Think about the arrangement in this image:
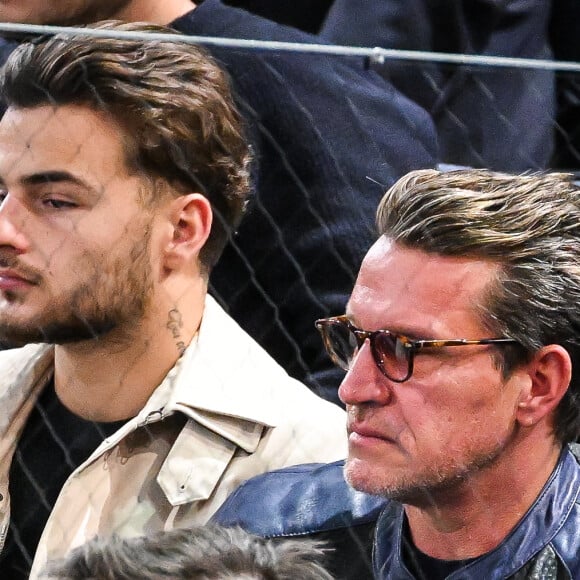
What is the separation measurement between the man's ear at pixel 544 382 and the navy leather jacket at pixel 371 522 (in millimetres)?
68

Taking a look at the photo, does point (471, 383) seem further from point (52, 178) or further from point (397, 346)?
point (52, 178)

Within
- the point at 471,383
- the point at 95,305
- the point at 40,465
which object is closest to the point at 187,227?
the point at 95,305

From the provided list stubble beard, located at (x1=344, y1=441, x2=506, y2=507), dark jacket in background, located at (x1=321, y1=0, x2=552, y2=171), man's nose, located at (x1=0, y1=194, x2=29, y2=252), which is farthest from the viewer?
dark jacket in background, located at (x1=321, y1=0, x2=552, y2=171)

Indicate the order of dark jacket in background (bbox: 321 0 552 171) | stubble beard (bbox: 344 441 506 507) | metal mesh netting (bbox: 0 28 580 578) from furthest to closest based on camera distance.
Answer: dark jacket in background (bbox: 321 0 552 171) → metal mesh netting (bbox: 0 28 580 578) → stubble beard (bbox: 344 441 506 507)

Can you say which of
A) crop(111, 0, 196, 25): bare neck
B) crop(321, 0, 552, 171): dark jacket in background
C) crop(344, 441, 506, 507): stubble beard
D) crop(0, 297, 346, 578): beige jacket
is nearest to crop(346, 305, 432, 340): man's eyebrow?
crop(344, 441, 506, 507): stubble beard

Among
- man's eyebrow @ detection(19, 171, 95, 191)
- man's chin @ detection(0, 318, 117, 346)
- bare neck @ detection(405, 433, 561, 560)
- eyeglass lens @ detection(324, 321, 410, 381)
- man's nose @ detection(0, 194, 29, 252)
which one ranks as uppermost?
man's eyebrow @ detection(19, 171, 95, 191)

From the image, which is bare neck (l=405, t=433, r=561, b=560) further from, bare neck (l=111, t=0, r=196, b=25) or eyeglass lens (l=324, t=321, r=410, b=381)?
bare neck (l=111, t=0, r=196, b=25)

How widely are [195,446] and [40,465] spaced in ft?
0.63

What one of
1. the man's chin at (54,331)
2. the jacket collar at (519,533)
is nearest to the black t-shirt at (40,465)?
the man's chin at (54,331)

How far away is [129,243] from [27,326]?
14 centimetres

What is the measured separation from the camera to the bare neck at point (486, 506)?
1173mm

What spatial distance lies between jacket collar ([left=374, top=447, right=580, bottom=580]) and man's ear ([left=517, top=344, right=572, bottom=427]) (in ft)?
0.22

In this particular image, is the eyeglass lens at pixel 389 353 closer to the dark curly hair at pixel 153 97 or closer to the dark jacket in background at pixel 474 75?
the dark curly hair at pixel 153 97

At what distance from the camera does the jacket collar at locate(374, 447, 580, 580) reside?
45.4 inches
